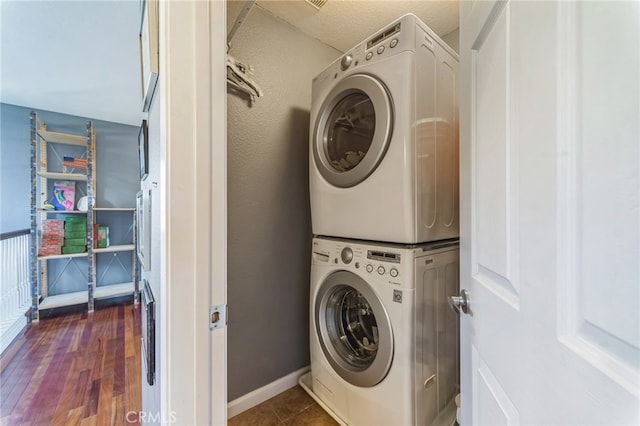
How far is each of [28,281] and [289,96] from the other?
11.6ft

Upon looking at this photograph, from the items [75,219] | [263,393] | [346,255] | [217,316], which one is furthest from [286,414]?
[75,219]

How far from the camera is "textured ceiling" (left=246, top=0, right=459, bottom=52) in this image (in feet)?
4.82

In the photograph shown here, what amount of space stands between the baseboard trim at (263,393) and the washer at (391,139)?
971 millimetres

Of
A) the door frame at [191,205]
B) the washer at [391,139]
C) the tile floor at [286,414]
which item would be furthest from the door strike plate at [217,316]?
the tile floor at [286,414]

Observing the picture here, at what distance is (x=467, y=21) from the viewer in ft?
2.20

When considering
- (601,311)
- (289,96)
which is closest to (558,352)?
(601,311)

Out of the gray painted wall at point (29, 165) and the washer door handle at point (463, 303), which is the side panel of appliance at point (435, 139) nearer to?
the washer door handle at point (463, 303)

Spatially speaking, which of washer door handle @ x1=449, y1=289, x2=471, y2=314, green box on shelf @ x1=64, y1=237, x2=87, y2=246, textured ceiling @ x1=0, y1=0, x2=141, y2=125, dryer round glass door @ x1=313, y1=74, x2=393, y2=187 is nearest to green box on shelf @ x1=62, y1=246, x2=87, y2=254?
green box on shelf @ x1=64, y1=237, x2=87, y2=246

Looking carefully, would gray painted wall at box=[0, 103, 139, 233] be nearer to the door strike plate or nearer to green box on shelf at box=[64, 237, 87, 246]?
green box on shelf at box=[64, 237, 87, 246]

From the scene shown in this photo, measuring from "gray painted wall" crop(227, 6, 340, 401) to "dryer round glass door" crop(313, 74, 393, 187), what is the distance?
0.33 m

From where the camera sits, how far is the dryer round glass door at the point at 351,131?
110 centimetres

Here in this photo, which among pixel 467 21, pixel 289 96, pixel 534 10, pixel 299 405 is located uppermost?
pixel 289 96

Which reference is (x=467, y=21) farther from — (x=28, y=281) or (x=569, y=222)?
(x=28, y=281)

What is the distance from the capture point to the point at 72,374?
183cm
